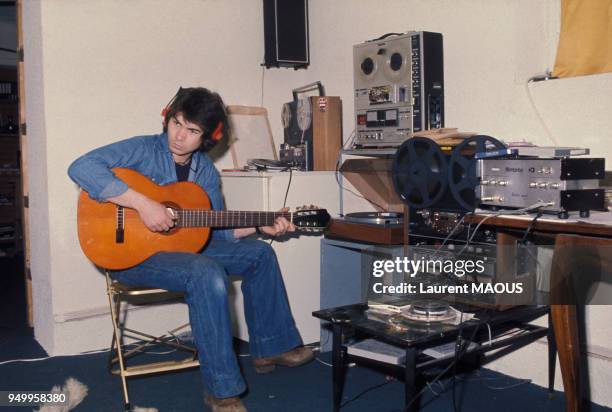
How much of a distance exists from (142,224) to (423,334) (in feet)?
3.86

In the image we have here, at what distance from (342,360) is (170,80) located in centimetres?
192

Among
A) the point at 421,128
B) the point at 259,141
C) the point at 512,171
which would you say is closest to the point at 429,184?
the point at 512,171

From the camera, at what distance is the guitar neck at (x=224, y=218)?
2.62 m

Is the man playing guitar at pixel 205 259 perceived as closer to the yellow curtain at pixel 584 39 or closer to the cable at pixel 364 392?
the cable at pixel 364 392

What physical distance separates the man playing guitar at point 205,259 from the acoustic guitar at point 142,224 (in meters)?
0.04

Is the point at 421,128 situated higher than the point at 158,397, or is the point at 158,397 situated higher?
the point at 421,128

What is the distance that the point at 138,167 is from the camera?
2674mm

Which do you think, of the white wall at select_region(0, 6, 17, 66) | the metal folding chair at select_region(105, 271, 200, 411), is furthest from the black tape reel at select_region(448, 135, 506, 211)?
the white wall at select_region(0, 6, 17, 66)

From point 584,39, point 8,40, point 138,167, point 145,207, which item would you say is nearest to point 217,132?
point 138,167

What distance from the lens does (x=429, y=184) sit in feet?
7.89

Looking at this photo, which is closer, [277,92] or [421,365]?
[421,365]

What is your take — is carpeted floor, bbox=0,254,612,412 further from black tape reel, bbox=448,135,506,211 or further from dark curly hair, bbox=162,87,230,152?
dark curly hair, bbox=162,87,230,152

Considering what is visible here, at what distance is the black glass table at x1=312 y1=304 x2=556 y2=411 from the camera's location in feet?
6.84

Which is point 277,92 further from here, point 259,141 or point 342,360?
point 342,360
